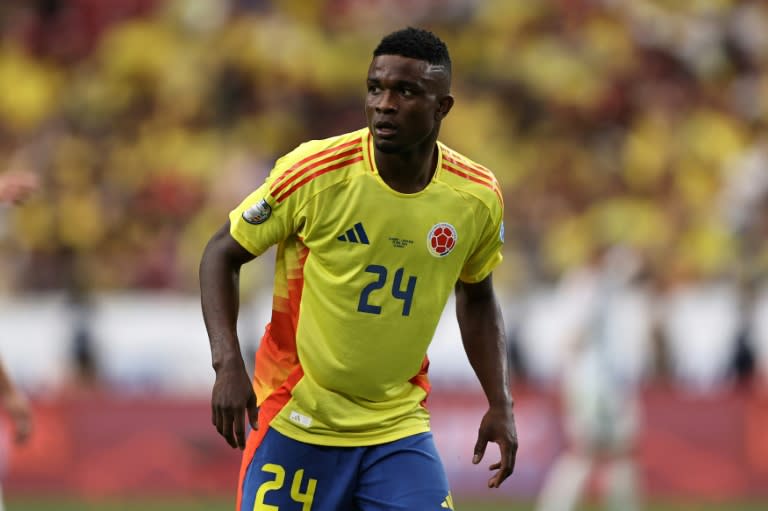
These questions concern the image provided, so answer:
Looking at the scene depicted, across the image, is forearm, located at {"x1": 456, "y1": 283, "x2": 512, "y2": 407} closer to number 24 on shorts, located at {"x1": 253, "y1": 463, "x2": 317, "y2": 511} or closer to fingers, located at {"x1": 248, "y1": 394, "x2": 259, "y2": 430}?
number 24 on shorts, located at {"x1": 253, "y1": 463, "x2": 317, "y2": 511}

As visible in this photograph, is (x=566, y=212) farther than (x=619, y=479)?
Yes

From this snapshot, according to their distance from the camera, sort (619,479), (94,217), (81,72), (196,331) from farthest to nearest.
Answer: (81,72) < (94,217) < (196,331) < (619,479)

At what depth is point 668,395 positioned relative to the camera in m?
14.2

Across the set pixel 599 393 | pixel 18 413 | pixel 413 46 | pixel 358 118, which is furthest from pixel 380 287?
pixel 358 118

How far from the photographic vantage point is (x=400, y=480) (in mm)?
5496

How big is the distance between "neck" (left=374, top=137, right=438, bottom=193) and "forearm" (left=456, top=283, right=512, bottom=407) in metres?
0.61

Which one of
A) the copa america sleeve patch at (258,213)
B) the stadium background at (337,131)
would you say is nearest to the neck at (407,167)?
the copa america sleeve patch at (258,213)

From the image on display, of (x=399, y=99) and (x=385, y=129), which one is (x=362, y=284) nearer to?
(x=385, y=129)

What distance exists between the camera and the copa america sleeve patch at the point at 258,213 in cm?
530

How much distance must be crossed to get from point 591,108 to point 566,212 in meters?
1.91

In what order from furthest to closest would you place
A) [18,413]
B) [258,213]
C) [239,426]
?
[18,413]
[258,213]
[239,426]

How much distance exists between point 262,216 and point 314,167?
270mm

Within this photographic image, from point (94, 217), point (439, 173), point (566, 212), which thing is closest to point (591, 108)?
point (566, 212)

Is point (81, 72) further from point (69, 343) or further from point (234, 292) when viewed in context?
point (234, 292)
